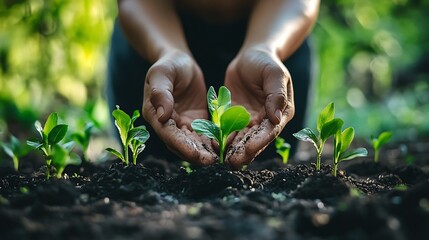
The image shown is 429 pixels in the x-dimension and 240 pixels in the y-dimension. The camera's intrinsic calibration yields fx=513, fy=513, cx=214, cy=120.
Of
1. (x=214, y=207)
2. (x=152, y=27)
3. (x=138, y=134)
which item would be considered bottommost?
(x=214, y=207)

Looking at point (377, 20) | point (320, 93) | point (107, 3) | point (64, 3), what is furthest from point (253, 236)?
point (377, 20)

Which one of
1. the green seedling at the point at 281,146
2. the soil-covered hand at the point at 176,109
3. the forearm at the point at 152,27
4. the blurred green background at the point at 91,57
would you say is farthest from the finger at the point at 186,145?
the blurred green background at the point at 91,57

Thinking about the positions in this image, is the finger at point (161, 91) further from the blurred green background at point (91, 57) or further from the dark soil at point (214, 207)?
the blurred green background at point (91, 57)

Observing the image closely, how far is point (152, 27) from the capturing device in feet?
7.22

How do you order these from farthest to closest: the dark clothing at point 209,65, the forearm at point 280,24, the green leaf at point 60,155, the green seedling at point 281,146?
the dark clothing at point 209,65 < the forearm at point 280,24 < the green seedling at point 281,146 < the green leaf at point 60,155

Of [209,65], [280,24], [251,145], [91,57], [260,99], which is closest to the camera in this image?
[251,145]

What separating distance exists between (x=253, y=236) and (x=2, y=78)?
3808mm

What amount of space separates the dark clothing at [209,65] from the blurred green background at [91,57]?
0.28 meters

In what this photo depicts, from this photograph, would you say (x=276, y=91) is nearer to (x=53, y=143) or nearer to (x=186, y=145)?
(x=186, y=145)

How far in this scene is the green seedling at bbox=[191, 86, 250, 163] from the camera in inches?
55.7

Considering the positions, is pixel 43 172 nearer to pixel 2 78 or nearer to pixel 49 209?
pixel 49 209

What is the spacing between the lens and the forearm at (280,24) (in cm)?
205

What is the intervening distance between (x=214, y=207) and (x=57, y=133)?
1.88ft

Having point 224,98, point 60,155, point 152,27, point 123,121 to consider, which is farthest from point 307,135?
point 152,27
